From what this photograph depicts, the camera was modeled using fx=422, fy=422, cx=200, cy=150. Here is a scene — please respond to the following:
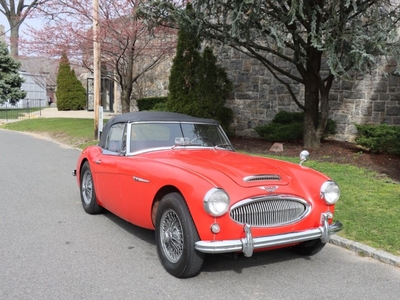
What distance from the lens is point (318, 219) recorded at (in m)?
4.15

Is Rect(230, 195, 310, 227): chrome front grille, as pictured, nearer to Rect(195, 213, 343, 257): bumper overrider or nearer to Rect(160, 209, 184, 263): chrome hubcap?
Rect(195, 213, 343, 257): bumper overrider

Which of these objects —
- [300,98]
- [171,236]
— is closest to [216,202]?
[171,236]

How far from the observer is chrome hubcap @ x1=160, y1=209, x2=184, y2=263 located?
4004mm

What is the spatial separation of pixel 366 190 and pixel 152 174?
4464mm

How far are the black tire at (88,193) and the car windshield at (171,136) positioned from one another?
3.98 feet

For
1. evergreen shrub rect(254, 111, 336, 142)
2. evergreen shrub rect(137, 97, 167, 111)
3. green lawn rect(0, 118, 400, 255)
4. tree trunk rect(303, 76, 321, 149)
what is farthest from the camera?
evergreen shrub rect(137, 97, 167, 111)

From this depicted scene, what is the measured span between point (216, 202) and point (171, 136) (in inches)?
73.8

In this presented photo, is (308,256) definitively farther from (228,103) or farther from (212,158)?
(228,103)

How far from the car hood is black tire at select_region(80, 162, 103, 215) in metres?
1.71

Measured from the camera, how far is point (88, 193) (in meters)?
6.32

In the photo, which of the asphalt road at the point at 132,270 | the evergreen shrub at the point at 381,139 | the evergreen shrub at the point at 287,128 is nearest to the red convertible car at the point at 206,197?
the asphalt road at the point at 132,270

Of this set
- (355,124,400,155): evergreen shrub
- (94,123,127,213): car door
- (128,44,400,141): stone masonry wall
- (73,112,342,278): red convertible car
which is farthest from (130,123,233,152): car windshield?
(128,44,400,141): stone masonry wall

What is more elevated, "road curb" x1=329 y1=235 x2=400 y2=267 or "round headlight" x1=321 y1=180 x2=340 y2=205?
"round headlight" x1=321 y1=180 x2=340 y2=205

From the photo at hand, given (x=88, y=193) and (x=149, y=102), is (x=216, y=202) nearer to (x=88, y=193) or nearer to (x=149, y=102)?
(x=88, y=193)
